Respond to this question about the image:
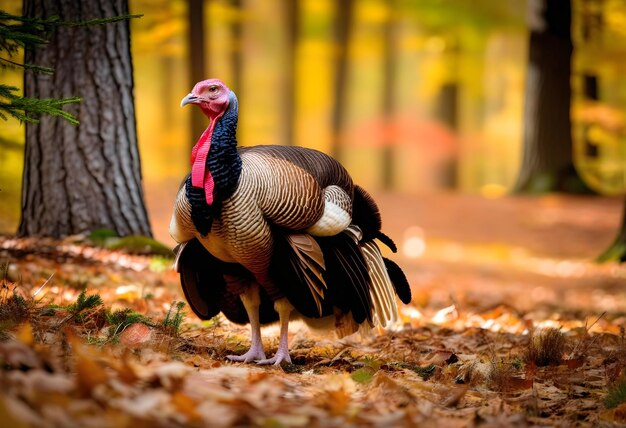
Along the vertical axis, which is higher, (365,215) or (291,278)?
(365,215)

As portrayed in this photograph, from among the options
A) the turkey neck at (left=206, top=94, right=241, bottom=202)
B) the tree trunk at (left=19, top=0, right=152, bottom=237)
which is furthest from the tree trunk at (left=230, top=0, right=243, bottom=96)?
the turkey neck at (left=206, top=94, right=241, bottom=202)

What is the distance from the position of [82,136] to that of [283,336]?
10.2ft

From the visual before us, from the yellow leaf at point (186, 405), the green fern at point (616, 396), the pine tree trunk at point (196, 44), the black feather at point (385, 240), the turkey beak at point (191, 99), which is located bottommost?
the green fern at point (616, 396)

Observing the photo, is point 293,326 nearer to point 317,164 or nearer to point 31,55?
point 317,164

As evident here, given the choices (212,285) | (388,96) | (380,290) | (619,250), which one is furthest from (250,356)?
(388,96)

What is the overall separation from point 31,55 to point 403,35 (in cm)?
3106

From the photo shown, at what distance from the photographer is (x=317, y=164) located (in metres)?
4.42

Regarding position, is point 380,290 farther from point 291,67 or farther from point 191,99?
point 291,67

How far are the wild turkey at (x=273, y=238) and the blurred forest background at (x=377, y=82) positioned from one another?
11369 millimetres

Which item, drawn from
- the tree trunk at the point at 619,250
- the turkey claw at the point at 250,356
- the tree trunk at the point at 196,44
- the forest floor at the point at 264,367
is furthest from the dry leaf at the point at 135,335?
the tree trunk at the point at 196,44

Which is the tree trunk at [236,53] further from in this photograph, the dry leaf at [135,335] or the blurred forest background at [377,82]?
the dry leaf at [135,335]

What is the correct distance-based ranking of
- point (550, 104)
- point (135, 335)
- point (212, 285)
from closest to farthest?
point (135, 335)
point (212, 285)
point (550, 104)

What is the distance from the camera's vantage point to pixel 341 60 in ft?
94.5

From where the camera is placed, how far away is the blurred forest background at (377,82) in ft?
63.2
